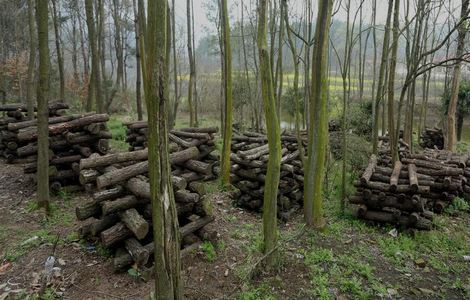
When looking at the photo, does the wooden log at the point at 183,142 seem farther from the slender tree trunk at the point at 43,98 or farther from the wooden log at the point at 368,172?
the wooden log at the point at 368,172

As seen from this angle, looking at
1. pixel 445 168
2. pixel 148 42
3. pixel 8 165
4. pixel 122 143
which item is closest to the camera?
pixel 148 42

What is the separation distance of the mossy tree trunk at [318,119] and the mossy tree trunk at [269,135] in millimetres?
1505

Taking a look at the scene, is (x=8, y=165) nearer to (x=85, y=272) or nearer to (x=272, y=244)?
(x=85, y=272)

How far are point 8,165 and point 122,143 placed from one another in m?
3.91

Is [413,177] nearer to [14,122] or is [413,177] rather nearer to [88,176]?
[88,176]

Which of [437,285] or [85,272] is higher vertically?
[85,272]

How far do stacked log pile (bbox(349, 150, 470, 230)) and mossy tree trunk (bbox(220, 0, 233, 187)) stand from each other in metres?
3.28

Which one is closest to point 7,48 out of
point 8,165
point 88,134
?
point 8,165

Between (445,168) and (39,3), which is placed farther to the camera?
(445,168)

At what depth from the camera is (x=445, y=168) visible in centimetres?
778

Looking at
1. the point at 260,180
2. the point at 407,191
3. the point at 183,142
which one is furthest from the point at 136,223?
the point at 407,191

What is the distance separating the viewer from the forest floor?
4.27 metres

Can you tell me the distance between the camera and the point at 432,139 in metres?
17.8

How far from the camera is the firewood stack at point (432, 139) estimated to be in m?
17.5
